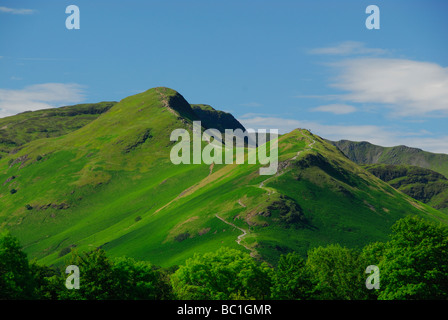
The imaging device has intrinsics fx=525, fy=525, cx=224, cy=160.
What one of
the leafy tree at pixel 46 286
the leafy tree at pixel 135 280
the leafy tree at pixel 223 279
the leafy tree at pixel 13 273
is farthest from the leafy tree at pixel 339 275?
the leafy tree at pixel 13 273

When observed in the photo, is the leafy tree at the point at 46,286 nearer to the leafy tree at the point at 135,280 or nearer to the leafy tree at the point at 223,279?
the leafy tree at the point at 135,280

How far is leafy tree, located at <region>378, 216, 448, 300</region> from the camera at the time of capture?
293 feet

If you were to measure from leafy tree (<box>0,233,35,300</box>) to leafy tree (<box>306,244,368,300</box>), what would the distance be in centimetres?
4923

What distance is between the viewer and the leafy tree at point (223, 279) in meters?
98.2

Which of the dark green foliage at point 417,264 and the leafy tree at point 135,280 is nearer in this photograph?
the dark green foliage at point 417,264

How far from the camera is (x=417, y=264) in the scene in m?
91.7

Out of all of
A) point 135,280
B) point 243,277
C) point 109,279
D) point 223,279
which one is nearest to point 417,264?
point 243,277

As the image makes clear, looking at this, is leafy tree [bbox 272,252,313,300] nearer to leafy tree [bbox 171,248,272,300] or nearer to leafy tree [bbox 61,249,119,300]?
leafy tree [bbox 171,248,272,300]

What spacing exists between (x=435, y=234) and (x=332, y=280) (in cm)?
2562

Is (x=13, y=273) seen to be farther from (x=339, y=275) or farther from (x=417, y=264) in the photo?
(x=417, y=264)
